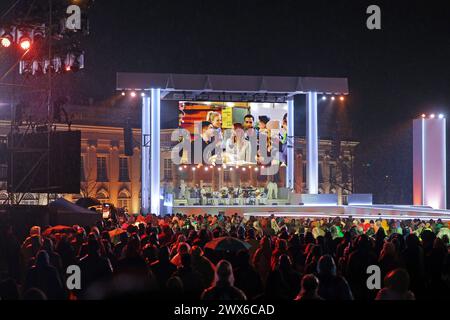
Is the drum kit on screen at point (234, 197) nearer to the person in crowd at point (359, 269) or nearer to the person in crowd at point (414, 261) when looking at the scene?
the person in crowd at point (414, 261)

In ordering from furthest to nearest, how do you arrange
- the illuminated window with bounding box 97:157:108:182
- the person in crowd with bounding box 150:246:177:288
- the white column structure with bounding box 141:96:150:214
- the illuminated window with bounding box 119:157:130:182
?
1. the illuminated window with bounding box 119:157:130:182
2. the illuminated window with bounding box 97:157:108:182
3. the white column structure with bounding box 141:96:150:214
4. the person in crowd with bounding box 150:246:177:288

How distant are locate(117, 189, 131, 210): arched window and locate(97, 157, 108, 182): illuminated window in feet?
6.49

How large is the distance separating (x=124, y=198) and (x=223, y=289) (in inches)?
2097

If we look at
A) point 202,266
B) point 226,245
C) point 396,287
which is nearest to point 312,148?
point 226,245

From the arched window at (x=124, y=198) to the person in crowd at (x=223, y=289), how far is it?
52.8 meters

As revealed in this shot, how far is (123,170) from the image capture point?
59219mm

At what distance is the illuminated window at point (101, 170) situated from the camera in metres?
57.6

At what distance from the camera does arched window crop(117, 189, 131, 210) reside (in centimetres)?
5888

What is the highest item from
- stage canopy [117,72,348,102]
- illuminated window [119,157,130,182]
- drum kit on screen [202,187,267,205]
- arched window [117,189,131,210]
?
stage canopy [117,72,348,102]

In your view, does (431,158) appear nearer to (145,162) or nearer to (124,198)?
(145,162)

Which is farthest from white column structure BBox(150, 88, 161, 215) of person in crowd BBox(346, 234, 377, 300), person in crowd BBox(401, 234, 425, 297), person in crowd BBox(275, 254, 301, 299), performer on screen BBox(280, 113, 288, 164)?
person in crowd BBox(275, 254, 301, 299)

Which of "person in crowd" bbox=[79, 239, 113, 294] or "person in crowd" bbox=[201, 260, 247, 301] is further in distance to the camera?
"person in crowd" bbox=[79, 239, 113, 294]

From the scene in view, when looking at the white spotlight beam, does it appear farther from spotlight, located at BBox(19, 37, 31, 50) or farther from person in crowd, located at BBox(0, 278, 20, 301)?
person in crowd, located at BBox(0, 278, 20, 301)
